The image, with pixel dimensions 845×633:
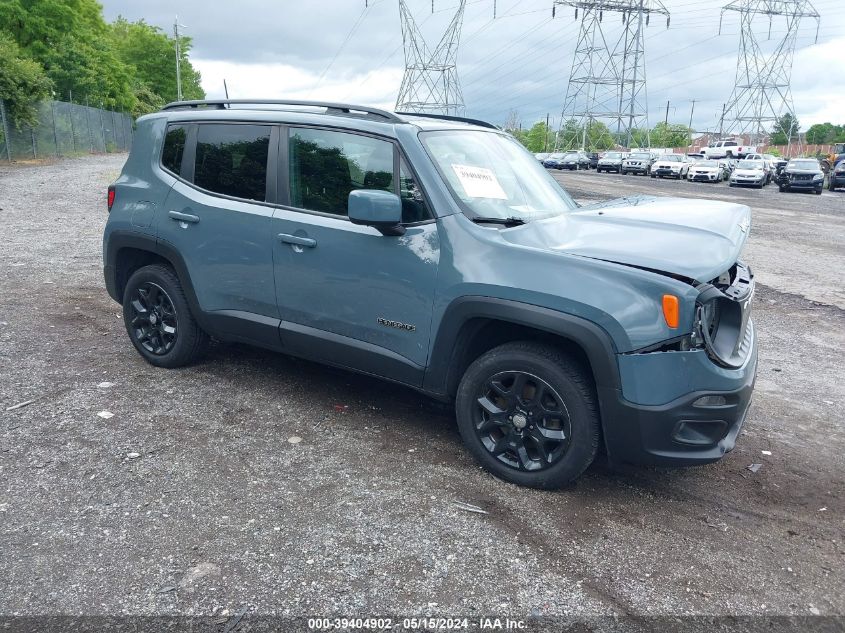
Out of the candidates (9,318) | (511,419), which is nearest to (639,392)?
(511,419)

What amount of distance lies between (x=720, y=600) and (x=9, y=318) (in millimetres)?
6307

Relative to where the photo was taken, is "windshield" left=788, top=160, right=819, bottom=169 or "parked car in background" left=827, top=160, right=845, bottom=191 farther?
"parked car in background" left=827, top=160, right=845, bottom=191

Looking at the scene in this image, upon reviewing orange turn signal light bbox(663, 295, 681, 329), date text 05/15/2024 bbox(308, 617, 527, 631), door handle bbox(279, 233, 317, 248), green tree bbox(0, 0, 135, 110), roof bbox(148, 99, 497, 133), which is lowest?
date text 05/15/2024 bbox(308, 617, 527, 631)

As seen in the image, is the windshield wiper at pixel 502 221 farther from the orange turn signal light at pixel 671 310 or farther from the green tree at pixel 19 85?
the green tree at pixel 19 85

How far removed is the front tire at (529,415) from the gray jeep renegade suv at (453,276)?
1cm

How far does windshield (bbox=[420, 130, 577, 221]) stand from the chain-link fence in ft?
85.7

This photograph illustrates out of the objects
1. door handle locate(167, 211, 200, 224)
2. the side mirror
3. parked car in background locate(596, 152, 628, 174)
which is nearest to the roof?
the side mirror

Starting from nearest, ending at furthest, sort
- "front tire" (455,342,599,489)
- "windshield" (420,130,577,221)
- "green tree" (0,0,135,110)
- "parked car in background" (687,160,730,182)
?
1. "front tire" (455,342,599,489)
2. "windshield" (420,130,577,221)
3. "green tree" (0,0,135,110)
4. "parked car in background" (687,160,730,182)

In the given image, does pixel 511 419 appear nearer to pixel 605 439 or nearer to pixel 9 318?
pixel 605 439

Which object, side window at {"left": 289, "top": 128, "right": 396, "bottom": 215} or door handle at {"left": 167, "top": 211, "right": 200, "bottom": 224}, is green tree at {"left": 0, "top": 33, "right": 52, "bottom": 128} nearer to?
door handle at {"left": 167, "top": 211, "right": 200, "bottom": 224}

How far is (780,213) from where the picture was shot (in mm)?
20828

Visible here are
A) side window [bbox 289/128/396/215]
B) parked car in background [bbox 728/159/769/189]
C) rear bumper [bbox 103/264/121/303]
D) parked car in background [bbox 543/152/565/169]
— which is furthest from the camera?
parked car in background [bbox 543/152/565/169]

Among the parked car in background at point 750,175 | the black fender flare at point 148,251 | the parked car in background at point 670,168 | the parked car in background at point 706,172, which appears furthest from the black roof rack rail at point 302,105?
the parked car in background at point 670,168

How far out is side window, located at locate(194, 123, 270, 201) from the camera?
178 inches
